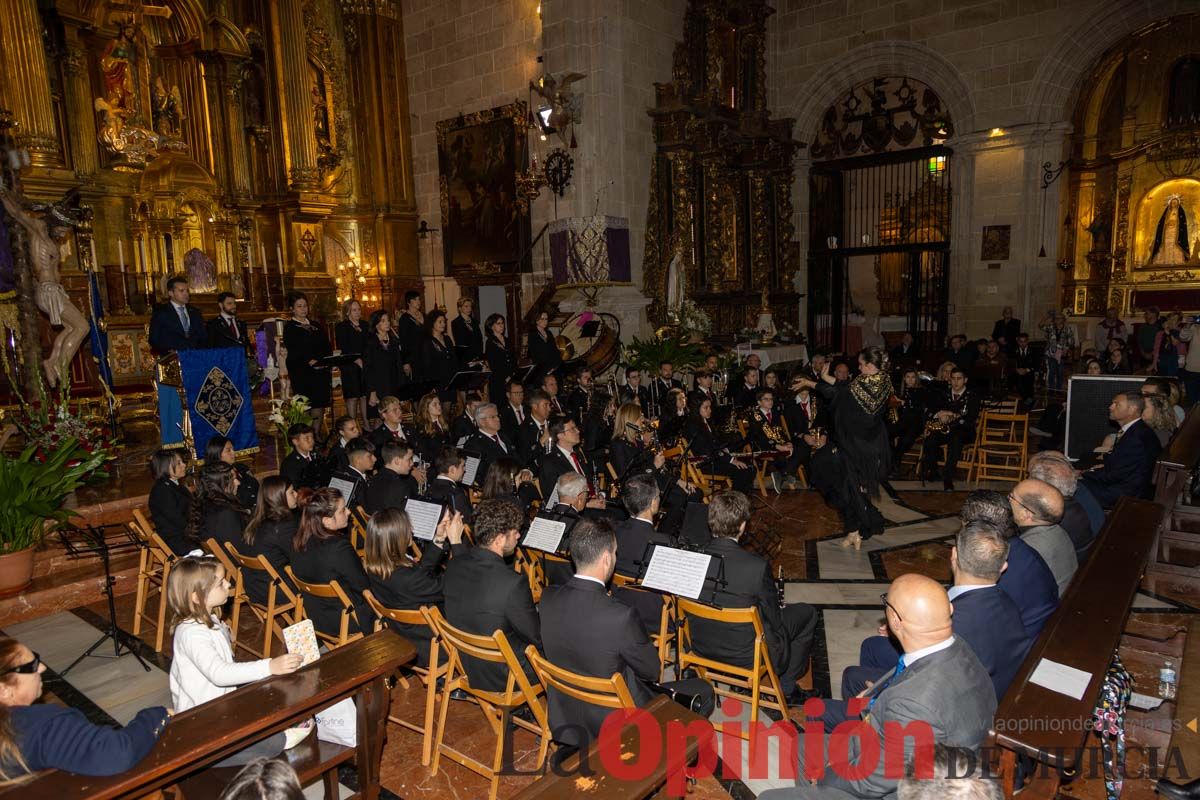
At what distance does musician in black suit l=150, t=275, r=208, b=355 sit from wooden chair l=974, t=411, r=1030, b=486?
898 cm

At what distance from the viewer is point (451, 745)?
12.7 ft

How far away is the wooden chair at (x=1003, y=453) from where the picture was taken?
8.39 meters

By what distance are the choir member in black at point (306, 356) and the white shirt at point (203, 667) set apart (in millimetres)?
5847

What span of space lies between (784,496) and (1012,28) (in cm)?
1129

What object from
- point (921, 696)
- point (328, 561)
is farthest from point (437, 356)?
point (921, 696)

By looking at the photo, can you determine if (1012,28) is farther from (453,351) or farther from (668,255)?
(453,351)

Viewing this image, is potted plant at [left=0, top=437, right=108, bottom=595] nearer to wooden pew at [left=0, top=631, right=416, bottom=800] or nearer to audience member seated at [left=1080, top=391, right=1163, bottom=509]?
wooden pew at [left=0, top=631, right=416, bottom=800]

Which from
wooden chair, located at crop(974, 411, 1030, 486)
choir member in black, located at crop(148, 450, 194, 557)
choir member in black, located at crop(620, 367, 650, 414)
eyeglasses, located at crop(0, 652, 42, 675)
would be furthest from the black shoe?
choir member in black, located at crop(620, 367, 650, 414)

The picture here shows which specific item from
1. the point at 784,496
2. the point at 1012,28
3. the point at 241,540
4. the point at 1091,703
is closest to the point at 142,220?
the point at 241,540

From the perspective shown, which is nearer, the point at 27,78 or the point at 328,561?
the point at 328,561

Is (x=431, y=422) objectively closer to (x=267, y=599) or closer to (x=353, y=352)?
(x=353, y=352)

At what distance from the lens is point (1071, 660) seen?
2.84 metres

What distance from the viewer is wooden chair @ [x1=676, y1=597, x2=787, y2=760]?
3.40 metres

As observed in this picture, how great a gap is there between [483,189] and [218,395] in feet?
24.9
